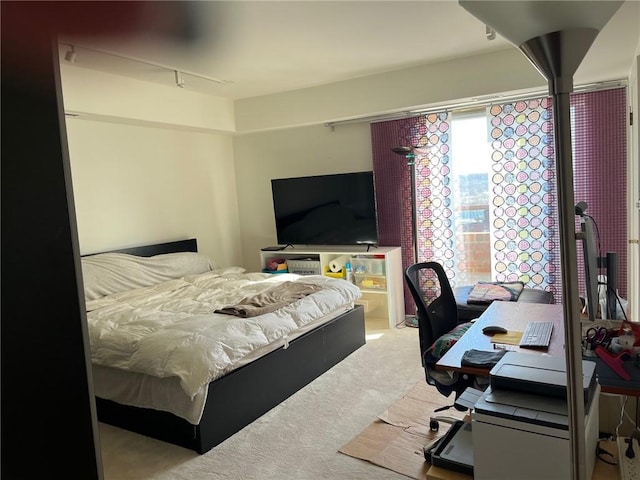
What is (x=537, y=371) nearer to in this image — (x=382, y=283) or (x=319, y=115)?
(x=382, y=283)

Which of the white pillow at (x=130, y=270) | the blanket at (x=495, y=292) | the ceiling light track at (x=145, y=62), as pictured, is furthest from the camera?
the white pillow at (x=130, y=270)

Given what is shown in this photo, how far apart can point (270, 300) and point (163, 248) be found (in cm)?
186

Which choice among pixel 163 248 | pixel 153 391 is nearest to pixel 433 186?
pixel 163 248

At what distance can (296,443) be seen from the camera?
2.69 metres

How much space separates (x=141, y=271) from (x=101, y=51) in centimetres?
185

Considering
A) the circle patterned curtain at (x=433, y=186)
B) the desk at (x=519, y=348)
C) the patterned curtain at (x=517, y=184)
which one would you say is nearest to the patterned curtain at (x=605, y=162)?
the patterned curtain at (x=517, y=184)

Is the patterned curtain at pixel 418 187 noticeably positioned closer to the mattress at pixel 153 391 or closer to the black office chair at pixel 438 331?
the black office chair at pixel 438 331

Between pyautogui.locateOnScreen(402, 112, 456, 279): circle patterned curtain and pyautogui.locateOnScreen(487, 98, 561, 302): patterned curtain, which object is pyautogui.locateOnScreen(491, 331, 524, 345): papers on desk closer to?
pyautogui.locateOnScreen(487, 98, 561, 302): patterned curtain

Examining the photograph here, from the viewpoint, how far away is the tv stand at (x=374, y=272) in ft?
15.5

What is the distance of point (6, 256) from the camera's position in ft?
1.82

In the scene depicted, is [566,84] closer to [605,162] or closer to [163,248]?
[605,162]

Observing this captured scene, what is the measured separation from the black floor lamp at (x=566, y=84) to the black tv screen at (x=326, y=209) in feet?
12.7

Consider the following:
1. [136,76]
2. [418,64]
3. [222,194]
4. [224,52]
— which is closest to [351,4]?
[224,52]

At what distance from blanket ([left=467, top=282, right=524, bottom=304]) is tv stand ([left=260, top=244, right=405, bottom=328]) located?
0.93 meters
